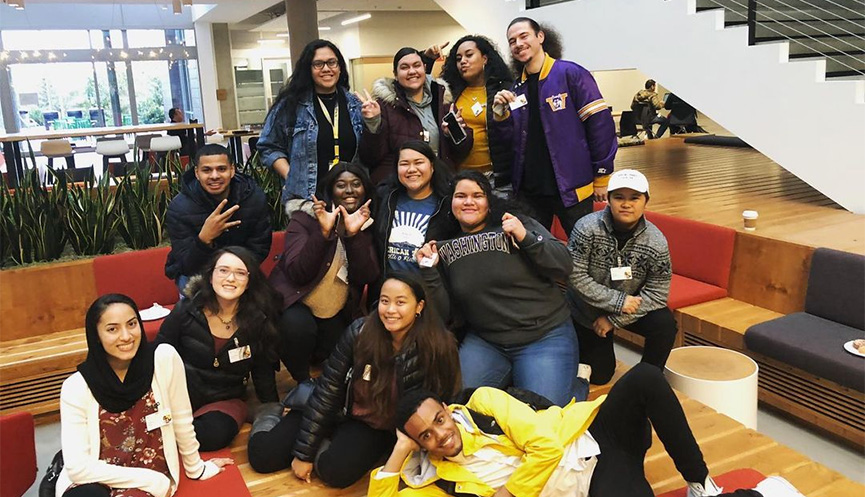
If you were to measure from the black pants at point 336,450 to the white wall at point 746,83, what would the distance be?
350 centimetres

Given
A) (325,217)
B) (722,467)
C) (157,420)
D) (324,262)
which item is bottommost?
(722,467)

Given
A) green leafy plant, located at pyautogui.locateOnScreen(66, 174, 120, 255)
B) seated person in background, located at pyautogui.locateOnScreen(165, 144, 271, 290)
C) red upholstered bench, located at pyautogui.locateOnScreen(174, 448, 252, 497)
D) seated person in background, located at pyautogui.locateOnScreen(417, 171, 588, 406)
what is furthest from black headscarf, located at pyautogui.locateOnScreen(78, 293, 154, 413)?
green leafy plant, located at pyautogui.locateOnScreen(66, 174, 120, 255)

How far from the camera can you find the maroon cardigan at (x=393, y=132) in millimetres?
3172

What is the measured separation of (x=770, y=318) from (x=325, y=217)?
2.39 meters

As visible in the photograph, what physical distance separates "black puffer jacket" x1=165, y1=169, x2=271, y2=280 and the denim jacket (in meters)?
0.18

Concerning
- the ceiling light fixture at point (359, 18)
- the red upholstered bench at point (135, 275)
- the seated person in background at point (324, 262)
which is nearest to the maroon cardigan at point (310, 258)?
the seated person in background at point (324, 262)

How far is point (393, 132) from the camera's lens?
3.18 meters

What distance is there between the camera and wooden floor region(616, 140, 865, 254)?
12.3 feet

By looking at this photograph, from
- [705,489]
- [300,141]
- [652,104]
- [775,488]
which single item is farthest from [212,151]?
[652,104]

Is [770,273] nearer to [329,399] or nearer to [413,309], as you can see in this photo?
[413,309]

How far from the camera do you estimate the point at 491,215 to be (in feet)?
8.92

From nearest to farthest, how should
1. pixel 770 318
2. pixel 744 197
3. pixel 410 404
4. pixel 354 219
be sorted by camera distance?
pixel 410 404, pixel 354 219, pixel 770 318, pixel 744 197

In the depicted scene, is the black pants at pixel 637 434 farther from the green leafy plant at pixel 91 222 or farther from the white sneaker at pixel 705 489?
the green leafy plant at pixel 91 222

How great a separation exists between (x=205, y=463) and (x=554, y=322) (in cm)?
144
